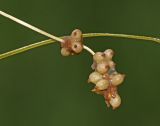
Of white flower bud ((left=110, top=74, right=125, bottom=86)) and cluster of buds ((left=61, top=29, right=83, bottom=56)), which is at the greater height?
cluster of buds ((left=61, top=29, right=83, bottom=56))

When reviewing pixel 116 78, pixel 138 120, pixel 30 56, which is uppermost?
pixel 30 56

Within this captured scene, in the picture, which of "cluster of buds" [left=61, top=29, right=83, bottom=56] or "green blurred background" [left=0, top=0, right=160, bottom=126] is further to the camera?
"green blurred background" [left=0, top=0, right=160, bottom=126]

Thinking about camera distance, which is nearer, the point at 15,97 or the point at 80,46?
the point at 80,46

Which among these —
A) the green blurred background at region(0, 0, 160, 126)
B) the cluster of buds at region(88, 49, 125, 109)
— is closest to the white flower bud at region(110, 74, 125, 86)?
the cluster of buds at region(88, 49, 125, 109)

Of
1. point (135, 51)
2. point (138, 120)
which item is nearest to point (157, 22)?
point (135, 51)

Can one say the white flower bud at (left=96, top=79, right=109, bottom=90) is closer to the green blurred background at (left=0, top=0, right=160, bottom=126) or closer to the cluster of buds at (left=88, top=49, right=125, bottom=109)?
the cluster of buds at (left=88, top=49, right=125, bottom=109)

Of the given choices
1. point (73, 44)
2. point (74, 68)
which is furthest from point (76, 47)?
point (74, 68)

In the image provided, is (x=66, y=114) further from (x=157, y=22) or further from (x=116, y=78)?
(x=116, y=78)

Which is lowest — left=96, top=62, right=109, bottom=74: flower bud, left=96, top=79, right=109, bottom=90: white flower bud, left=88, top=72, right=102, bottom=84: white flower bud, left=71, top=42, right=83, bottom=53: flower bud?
left=96, top=79, right=109, bottom=90: white flower bud
